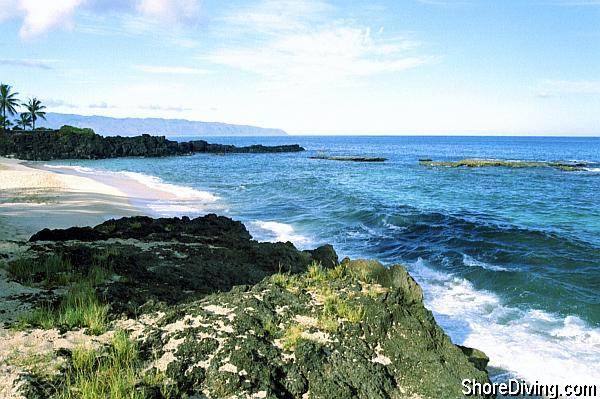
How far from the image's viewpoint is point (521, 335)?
1009 centimetres

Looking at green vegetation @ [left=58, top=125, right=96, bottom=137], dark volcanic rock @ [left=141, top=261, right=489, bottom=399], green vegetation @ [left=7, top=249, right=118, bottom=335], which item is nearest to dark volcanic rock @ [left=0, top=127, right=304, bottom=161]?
green vegetation @ [left=58, top=125, right=96, bottom=137]

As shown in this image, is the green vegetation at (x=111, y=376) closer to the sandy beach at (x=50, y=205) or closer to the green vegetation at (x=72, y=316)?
the green vegetation at (x=72, y=316)

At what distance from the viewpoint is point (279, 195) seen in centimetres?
3453

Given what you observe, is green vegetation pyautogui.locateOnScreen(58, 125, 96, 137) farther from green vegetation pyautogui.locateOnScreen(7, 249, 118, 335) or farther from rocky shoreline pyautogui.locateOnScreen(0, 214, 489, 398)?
green vegetation pyautogui.locateOnScreen(7, 249, 118, 335)

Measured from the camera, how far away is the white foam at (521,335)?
28.1 ft

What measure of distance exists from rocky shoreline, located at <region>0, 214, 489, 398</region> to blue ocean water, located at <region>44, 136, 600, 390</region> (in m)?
2.72

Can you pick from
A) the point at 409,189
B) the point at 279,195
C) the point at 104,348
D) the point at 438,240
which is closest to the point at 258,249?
the point at 104,348

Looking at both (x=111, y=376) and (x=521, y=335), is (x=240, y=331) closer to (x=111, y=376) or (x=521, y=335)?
(x=111, y=376)

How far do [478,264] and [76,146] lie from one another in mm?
74535

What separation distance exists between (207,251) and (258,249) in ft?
4.62

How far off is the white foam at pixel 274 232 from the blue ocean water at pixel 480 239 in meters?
0.09

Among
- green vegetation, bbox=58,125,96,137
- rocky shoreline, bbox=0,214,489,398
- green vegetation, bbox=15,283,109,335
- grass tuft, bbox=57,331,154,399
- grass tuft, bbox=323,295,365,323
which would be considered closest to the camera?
grass tuft, bbox=57,331,154,399

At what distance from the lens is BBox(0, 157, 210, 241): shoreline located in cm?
1705

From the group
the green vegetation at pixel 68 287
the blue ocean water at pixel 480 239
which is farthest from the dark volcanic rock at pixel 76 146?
the green vegetation at pixel 68 287
